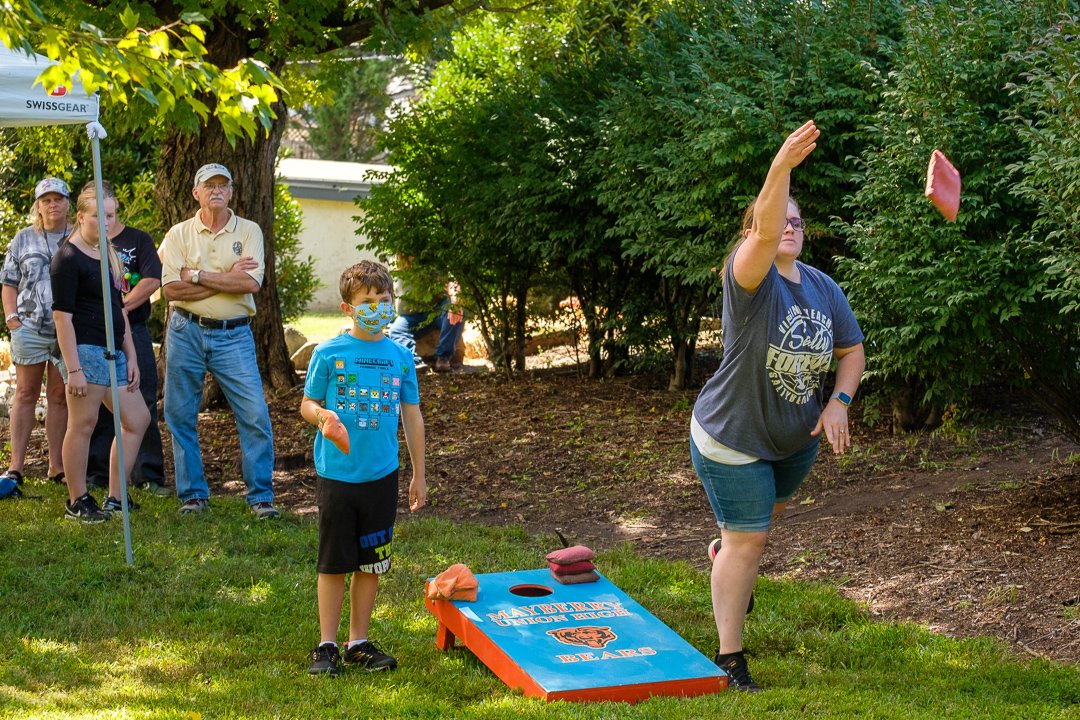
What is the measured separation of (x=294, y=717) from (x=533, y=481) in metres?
4.36

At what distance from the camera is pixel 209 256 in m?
6.90

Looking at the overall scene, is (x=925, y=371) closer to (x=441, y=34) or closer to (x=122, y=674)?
(x=122, y=674)

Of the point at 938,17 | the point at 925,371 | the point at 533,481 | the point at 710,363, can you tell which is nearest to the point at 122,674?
the point at 533,481

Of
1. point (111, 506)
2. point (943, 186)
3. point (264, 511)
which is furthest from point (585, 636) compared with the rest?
point (111, 506)

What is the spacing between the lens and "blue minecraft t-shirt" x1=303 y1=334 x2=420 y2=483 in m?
4.34

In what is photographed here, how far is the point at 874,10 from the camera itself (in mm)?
8258

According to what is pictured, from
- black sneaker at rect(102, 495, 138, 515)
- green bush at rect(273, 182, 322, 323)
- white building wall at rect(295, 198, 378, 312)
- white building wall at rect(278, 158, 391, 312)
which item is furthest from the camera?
white building wall at rect(295, 198, 378, 312)

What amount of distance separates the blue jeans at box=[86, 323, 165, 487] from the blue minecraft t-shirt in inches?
135

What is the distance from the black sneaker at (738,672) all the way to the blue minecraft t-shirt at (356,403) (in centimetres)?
143

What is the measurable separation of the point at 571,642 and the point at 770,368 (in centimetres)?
127

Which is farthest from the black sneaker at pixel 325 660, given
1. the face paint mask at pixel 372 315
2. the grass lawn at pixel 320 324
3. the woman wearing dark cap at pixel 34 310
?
the grass lawn at pixel 320 324

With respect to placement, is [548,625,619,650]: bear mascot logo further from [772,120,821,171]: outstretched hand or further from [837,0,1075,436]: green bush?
[837,0,1075,436]: green bush

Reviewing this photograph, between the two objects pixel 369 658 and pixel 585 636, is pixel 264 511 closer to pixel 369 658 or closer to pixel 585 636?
pixel 369 658

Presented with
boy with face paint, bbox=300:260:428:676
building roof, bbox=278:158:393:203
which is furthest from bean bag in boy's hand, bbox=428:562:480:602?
building roof, bbox=278:158:393:203
